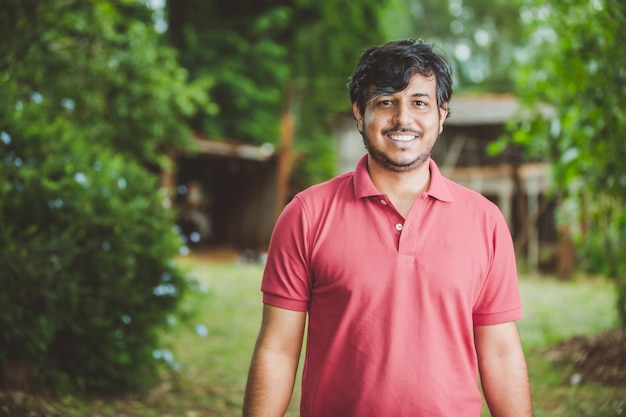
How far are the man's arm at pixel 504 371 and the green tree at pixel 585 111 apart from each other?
2.61 m

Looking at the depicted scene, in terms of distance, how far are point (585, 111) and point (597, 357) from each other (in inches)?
85.5

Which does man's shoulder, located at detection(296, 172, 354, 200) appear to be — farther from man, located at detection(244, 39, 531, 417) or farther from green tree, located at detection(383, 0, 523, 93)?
green tree, located at detection(383, 0, 523, 93)

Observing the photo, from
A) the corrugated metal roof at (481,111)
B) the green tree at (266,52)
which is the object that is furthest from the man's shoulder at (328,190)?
the corrugated metal roof at (481,111)

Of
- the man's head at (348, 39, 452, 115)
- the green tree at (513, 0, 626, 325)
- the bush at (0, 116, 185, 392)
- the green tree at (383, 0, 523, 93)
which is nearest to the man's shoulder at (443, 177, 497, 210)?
the man's head at (348, 39, 452, 115)

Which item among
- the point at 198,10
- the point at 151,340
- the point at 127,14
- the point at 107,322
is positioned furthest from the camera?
the point at 198,10

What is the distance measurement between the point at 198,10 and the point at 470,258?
24.6m

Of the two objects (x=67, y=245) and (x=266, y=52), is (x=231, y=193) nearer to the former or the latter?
(x=266, y=52)

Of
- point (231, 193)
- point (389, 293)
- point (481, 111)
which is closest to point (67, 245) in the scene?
point (389, 293)

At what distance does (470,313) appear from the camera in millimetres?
2254

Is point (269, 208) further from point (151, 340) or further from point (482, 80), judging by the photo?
point (482, 80)

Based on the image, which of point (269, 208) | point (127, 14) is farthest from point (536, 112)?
point (269, 208)

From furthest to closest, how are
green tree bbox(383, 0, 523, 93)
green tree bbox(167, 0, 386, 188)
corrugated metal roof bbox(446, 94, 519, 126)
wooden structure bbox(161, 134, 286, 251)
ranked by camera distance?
1. green tree bbox(383, 0, 523, 93)
2. green tree bbox(167, 0, 386, 188)
3. corrugated metal roof bbox(446, 94, 519, 126)
4. wooden structure bbox(161, 134, 286, 251)

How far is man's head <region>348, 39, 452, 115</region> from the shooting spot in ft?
7.70

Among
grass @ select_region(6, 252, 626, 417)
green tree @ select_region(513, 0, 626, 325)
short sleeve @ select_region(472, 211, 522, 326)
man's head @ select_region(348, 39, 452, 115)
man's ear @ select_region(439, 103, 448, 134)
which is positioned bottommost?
grass @ select_region(6, 252, 626, 417)
